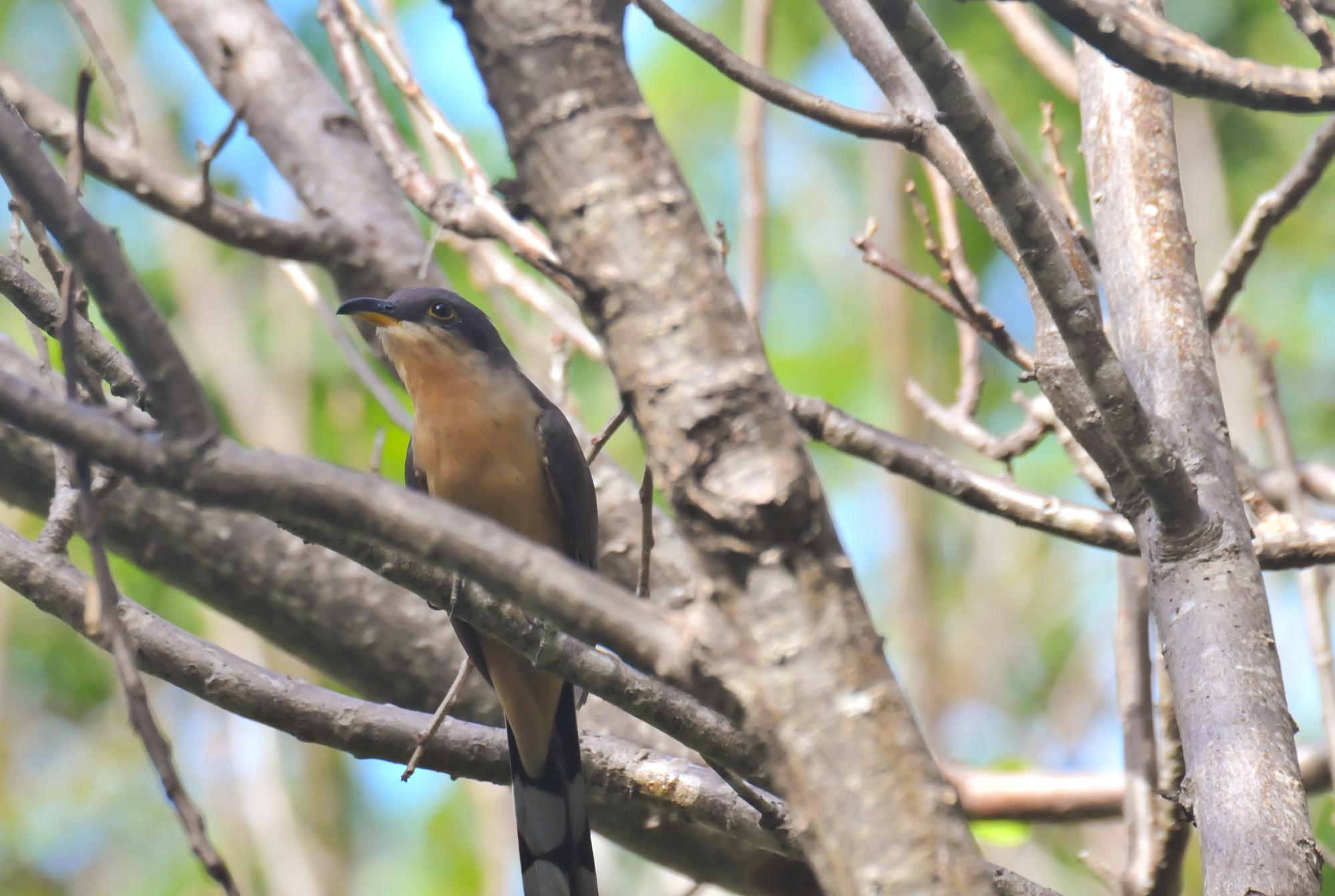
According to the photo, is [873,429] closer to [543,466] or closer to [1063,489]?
[543,466]

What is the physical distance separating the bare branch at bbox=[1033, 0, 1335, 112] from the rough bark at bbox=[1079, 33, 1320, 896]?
1.03 metres

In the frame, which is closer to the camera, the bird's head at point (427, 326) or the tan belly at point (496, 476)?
the tan belly at point (496, 476)

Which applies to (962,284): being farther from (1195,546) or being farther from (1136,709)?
(1136,709)

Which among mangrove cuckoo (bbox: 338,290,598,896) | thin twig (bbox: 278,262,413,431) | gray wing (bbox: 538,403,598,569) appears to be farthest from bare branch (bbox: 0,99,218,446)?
thin twig (bbox: 278,262,413,431)

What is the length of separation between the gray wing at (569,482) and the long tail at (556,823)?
79 centimetres

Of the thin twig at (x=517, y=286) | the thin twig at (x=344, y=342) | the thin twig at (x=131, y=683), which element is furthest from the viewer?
the thin twig at (x=517, y=286)

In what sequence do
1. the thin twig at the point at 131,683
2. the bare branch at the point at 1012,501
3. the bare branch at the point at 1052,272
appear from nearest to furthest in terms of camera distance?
1. the thin twig at the point at 131,683
2. the bare branch at the point at 1052,272
3. the bare branch at the point at 1012,501

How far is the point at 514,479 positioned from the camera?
16.7 feet

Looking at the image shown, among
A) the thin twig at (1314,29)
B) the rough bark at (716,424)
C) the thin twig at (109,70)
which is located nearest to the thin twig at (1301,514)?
the thin twig at (1314,29)

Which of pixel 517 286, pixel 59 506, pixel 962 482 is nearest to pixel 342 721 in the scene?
pixel 59 506

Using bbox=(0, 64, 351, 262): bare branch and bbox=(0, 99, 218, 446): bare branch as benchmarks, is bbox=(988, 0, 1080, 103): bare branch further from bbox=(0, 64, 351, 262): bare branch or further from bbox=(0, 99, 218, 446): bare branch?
bbox=(0, 99, 218, 446): bare branch

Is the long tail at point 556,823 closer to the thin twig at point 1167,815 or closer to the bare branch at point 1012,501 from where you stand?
the bare branch at point 1012,501

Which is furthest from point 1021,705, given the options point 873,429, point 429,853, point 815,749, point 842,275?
point 815,749

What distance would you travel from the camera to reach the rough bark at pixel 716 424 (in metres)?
1.73
